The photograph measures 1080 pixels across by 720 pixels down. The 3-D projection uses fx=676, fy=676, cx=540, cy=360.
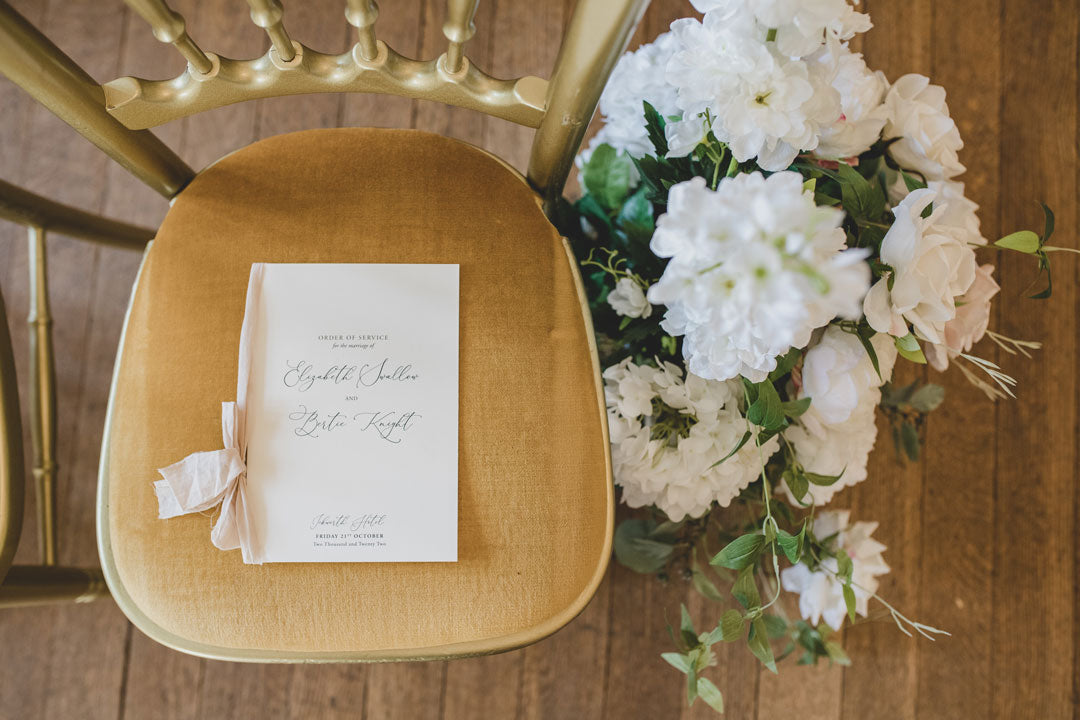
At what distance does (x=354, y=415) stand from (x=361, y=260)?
14 centimetres

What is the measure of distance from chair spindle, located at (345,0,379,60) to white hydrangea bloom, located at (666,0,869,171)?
0.23 meters

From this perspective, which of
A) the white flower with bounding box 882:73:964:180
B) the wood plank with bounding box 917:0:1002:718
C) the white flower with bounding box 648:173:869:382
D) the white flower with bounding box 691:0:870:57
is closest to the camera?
the white flower with bounding box 648:173:869:382

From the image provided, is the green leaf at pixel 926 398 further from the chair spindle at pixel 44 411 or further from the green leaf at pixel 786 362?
the chair spindle at pixel 44 411

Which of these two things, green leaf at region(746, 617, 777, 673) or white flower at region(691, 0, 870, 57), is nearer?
white flower at region(691, 0, 870, 57)

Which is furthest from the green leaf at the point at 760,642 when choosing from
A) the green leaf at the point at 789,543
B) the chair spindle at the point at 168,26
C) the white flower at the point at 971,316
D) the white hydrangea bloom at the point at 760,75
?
the chair spindle at the point at 168,26

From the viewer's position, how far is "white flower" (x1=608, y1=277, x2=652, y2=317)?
69 cm

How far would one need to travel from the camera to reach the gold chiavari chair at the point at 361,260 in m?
0.57

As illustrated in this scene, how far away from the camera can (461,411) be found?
609 millimetres

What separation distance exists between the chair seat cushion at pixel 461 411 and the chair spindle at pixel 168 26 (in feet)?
0.42

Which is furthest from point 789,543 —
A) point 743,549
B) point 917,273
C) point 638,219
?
point 638,219

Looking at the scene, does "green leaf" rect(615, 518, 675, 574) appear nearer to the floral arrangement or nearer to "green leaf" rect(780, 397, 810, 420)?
the floral arrangement

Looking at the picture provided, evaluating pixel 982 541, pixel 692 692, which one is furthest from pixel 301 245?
pixel 982 541

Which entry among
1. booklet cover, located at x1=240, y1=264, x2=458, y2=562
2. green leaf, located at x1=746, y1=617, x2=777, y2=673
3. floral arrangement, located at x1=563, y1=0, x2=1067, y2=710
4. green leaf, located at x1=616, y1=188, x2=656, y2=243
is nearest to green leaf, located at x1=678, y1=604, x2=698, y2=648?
floral arrangement, located at x1=563, y1=0, x2=1067, y2=710

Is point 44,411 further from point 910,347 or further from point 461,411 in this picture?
point 910,347
